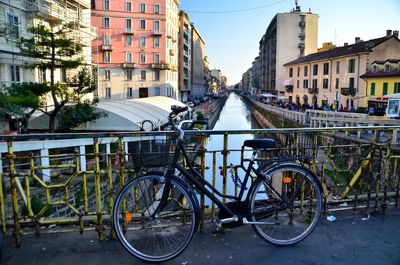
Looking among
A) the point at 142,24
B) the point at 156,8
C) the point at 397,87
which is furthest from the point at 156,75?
the point at 397,87

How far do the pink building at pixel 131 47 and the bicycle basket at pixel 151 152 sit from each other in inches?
1862

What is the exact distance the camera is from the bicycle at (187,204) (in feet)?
10.0

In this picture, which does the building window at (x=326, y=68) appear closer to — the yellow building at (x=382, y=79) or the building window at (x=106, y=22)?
the yellow building at (x=382, y=79)

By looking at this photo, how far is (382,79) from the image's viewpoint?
3297cm

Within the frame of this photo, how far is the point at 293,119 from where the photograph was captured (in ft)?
108

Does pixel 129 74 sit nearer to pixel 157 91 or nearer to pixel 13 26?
pixel 157 91

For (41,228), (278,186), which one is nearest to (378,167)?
(278,186)

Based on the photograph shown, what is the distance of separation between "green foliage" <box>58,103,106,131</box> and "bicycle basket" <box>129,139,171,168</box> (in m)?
15.5

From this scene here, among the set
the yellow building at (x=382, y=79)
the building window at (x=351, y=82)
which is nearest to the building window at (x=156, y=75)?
the building window at (x=351, y=82)

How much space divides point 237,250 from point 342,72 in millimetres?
43084

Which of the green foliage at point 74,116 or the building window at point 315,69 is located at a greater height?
the building window at point 315,69

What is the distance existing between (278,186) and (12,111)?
14.3 m

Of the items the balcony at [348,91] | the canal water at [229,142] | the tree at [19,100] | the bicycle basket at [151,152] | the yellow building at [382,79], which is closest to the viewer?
the bicycle basket at [151,152]

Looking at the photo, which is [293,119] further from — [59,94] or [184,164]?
[184,164]
